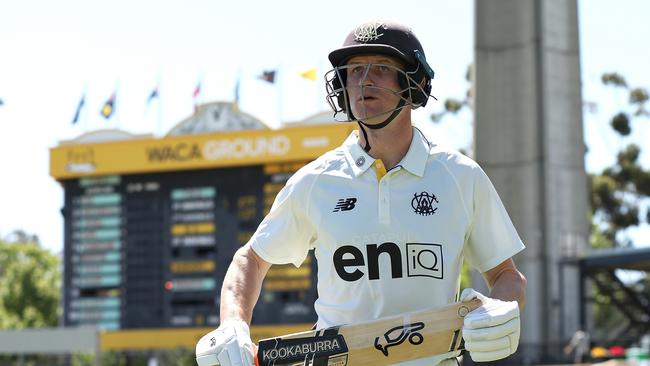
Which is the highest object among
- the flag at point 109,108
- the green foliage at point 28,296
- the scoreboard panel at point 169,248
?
the flag at point 109,108

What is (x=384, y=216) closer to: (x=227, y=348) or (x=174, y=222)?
(x=227, y=348)

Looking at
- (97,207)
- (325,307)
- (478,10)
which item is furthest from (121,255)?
(325,307)

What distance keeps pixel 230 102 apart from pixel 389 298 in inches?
1184

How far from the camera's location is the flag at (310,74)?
3338 centimetres

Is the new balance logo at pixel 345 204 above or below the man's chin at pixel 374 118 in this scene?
below

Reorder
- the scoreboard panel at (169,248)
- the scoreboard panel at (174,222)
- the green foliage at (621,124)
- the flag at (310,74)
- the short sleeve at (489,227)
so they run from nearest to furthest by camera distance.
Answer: the short sleeve at (489,227), the scoreboard panel at (169,248), the scoreboard panel at (174,222), the flag at (310,74), the green foliage at (621,124)

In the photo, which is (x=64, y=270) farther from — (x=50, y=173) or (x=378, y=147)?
(x=378, y=147)

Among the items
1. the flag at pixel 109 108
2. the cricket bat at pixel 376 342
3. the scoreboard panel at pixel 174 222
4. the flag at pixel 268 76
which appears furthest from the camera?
the flag at pixel 109 108

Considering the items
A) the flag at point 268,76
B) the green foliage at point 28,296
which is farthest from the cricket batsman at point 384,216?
the green foliage at point 28,296

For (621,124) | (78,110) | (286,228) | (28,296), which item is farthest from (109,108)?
(286,228)

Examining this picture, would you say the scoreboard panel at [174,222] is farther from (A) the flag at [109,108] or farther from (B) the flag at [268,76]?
(A) the flag at [109,108]

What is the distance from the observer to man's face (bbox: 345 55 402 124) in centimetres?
368

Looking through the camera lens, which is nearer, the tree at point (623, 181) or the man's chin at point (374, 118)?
the man's chin at point (374, 118)

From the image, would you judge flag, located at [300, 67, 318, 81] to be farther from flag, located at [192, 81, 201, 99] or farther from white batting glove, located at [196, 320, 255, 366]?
white batting glove, located at [196, 320, 255, 366]
